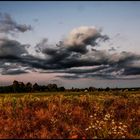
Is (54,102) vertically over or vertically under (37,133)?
over

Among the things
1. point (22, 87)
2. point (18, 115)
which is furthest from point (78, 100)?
point (22, 87)

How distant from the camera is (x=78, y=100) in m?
16.5

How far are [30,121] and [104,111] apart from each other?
140 inches

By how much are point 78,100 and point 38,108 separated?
226cm

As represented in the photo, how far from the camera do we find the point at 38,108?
1538 centimetres

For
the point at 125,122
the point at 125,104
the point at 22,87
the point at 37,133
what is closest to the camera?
the point at 37,133

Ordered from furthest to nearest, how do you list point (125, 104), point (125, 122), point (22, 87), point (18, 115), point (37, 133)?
point (22, 87)
point (125, 104)
point (18, 115)
point (125, 122)
point (37, 133)

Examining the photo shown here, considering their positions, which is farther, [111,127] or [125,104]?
[125,104]

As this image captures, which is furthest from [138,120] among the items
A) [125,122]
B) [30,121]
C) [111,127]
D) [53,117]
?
[30,121]

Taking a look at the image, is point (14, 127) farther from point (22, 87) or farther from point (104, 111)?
point (22, 87)

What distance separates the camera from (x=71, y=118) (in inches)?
536

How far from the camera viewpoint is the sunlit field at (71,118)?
38.2 ft

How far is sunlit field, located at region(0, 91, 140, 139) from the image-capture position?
11.7 m

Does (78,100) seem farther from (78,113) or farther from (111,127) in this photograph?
(111,127)
